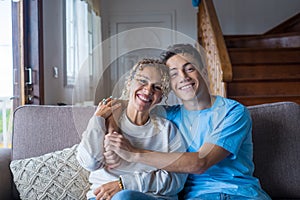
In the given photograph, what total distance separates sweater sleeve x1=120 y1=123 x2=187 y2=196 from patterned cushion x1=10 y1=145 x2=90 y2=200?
0.35m

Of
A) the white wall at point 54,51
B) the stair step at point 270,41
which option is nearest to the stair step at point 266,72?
the stair step at point 270,41

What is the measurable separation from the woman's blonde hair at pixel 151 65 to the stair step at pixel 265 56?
8.39ft

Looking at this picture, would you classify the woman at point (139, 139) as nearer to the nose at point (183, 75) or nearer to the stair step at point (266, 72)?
the nose at point (183, 75)

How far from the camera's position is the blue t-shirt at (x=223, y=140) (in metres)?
1.26

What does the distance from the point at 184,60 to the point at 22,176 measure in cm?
84

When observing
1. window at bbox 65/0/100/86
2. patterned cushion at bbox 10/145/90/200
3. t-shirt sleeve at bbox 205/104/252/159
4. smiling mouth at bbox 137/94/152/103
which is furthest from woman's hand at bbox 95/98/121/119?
window at bbox 65/0/100/86

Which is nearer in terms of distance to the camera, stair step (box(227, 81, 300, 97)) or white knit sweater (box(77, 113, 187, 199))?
white knit sweater (box(77, 113, 187, 199))

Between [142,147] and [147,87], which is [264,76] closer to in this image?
[142,147]

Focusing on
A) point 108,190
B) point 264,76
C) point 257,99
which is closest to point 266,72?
point 264,76

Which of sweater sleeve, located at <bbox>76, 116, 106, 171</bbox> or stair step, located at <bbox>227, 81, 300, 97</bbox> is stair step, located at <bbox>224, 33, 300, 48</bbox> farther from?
sweater sleeve, located at <bbox>76, 116, 106, 171</bbox>

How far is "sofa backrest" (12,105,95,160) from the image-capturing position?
1690 millimetres

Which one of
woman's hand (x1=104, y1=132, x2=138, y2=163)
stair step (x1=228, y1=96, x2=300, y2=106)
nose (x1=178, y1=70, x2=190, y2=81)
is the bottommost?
woman's hand (x1=104, y1=132, x2=138, y2=163)

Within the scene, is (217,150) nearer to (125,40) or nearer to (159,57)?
(159,57)

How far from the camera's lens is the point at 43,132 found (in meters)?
1.70
